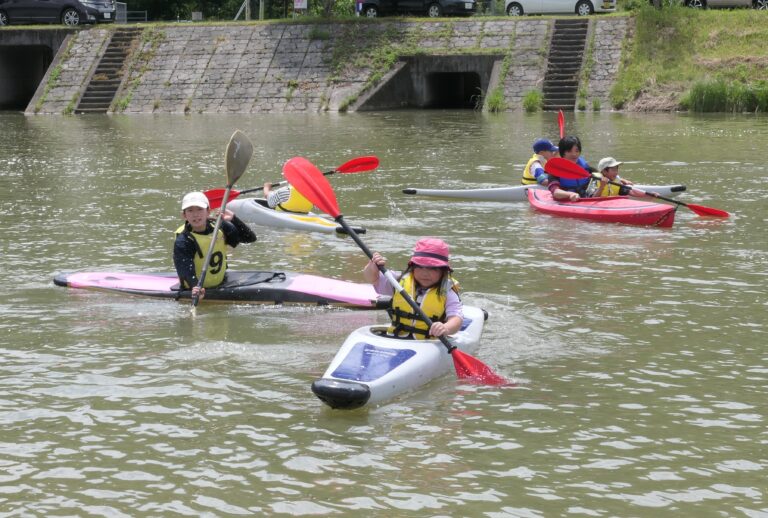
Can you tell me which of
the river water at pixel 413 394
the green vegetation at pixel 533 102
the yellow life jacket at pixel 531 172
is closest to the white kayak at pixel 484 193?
the yellow life jacket at pixel 531 172

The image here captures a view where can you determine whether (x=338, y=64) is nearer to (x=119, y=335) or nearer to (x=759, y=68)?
(x=759, y=68)

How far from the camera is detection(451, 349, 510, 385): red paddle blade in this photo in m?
6.50

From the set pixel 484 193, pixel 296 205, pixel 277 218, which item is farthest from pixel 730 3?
pixel 277 218

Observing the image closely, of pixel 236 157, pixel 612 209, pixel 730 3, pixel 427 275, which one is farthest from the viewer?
pixel 730 3

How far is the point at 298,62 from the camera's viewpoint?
30.9m

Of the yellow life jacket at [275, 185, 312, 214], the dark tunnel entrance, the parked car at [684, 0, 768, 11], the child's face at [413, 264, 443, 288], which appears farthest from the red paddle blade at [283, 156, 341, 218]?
the parked car at [684, 0, 768, 11]

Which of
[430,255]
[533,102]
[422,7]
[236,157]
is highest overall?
[422,7]

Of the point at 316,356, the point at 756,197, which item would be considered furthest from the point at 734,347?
the point at 756,197

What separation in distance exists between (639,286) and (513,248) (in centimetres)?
207

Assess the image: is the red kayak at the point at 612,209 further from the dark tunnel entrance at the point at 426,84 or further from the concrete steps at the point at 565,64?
the dark tunnel entrance at the point at 426,84

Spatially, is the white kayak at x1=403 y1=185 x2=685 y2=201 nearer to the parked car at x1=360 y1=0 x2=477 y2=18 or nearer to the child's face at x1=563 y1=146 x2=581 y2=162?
the child's face at x1=563 y1=146 x2=581 y2=162

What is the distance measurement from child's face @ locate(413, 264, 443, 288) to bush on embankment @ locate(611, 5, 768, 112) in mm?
20655

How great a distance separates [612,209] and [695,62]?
16450 millimetres

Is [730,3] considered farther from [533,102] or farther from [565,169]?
[565,169]
